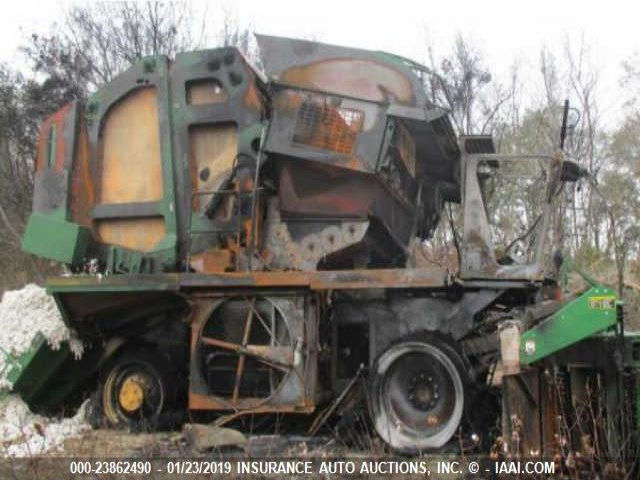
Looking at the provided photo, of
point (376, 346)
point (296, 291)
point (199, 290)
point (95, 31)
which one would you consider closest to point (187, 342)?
point (199, 290)

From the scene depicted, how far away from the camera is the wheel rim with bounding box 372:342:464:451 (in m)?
6.41

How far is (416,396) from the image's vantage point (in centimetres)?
A: 669

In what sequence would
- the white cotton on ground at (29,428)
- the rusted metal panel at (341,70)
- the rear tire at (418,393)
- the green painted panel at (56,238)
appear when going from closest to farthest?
the rear tire at (418,393)
the white cotton on ground at (29,428)
the rusted metal panel at (341,70)
the green painted panel at (56,238)

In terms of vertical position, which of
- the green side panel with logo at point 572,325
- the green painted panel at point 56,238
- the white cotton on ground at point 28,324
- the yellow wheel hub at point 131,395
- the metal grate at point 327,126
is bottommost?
the yellow wheel hub at point 131,395

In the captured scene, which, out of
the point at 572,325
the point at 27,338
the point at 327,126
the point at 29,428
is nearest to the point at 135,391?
the point at 29,428

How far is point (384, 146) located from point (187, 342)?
2.86 meters

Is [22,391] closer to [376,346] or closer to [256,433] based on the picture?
[256,433]

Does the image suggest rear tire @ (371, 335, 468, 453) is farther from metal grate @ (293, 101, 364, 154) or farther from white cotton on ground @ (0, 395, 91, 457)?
white cotton on ground @ (0, 395, 91, 457)

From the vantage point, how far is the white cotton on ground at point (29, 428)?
6609 mm

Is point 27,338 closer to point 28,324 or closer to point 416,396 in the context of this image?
point 28,324

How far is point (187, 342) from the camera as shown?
26.2ft

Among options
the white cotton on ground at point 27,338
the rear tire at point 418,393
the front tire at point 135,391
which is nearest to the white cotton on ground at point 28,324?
the white cotton on ground at point 27,338

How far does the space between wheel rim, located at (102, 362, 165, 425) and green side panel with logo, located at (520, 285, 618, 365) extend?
391 centimetres

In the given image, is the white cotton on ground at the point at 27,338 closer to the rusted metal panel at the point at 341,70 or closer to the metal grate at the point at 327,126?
the metal grate at the point at 327,126
